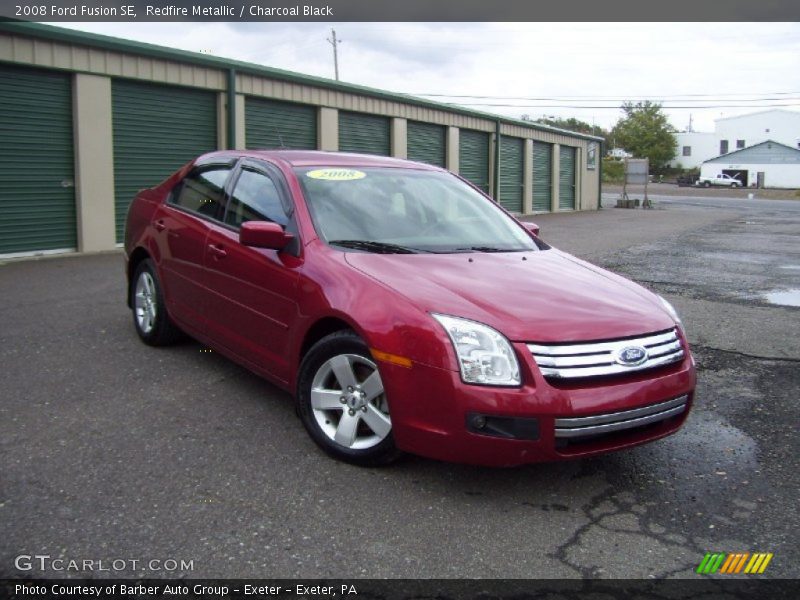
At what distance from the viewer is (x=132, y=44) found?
12.9 metres

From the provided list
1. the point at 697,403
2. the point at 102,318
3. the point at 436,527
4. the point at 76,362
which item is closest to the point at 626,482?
the point at 436,527

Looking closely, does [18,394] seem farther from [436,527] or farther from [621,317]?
[621,317]

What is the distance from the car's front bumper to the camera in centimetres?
339

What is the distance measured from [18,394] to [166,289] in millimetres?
1251

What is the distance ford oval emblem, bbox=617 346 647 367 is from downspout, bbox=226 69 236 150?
12.2 meters

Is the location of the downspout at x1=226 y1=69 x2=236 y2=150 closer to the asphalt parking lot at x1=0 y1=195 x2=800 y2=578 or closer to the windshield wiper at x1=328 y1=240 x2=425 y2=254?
the asphalt parking lot at x1=0 y1=195 x2=800 y2=578

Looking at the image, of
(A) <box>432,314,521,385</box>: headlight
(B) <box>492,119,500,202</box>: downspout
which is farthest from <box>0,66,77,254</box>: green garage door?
(B) <box>492,119,500,202</box>: downspout

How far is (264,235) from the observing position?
432 cm

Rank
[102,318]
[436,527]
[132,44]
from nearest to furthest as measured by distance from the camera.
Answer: [436,527]
[102,318]
[132,44]

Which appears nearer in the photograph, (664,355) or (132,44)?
(664,355)

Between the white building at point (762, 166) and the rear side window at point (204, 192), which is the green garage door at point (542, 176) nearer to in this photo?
the rear side window at point (204, 192)

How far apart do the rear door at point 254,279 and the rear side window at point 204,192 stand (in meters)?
0.16

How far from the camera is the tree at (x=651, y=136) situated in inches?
3752

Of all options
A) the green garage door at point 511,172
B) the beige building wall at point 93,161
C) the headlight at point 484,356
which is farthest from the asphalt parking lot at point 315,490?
the green garage door at point 511,172
